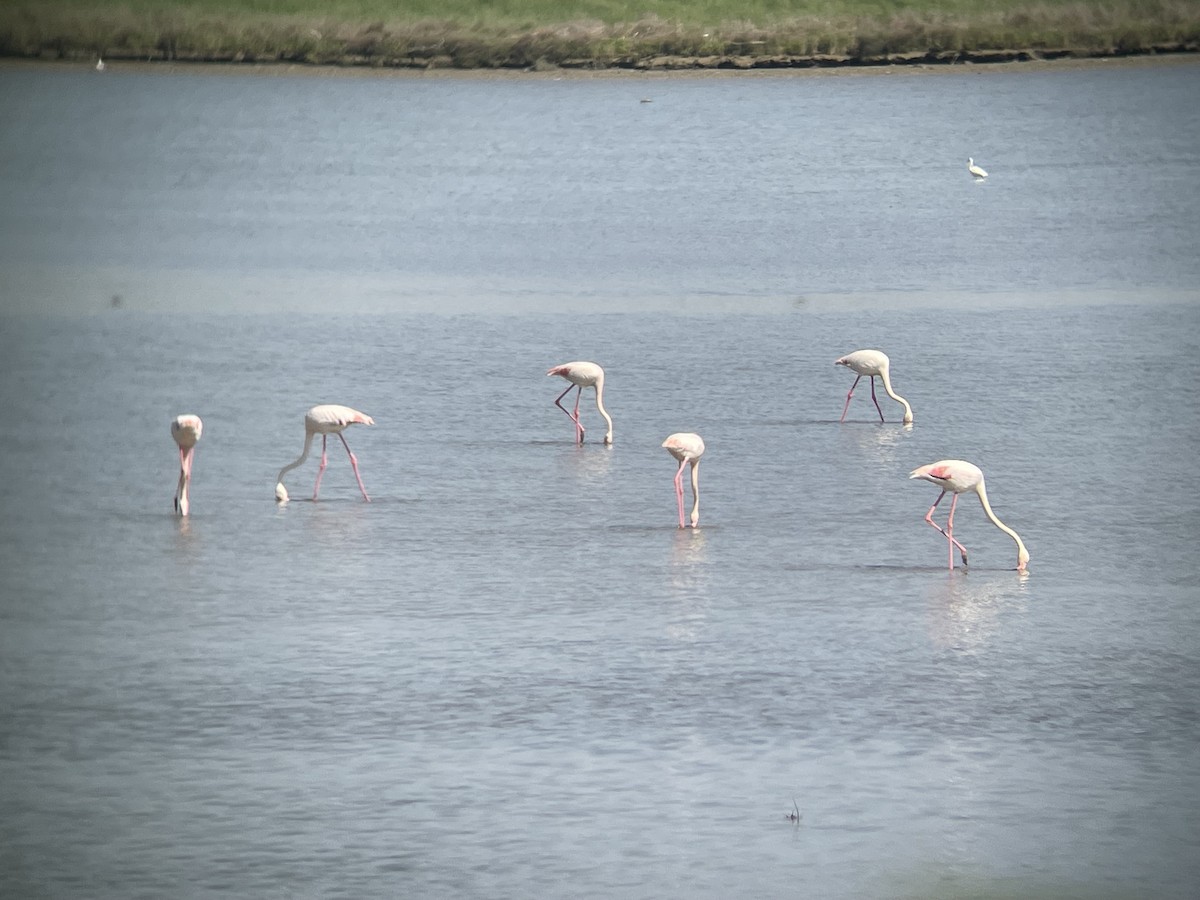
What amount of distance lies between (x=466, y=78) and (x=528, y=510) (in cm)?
4460

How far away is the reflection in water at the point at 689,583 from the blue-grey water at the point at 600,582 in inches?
1.1

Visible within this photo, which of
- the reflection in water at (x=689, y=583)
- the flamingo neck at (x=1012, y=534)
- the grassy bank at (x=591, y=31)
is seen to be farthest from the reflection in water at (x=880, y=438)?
the grassy bank at (x=591, y=31)

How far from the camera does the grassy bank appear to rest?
54188 mm

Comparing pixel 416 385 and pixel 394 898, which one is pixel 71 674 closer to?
pixel 394 898

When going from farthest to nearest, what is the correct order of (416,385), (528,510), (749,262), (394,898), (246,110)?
1. (246,110)
2. (749,262)
3. (416,385)
4. (528,510)
5. (394,898)

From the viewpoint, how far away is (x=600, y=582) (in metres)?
9.52

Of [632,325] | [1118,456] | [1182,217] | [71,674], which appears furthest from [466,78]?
[71,674]

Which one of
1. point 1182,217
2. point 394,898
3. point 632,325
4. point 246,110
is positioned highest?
point 246,110

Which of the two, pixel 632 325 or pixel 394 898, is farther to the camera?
pixel 632 325

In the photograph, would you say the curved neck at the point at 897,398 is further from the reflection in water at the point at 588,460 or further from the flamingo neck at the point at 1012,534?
the flamingo neck at the point at 1012,534

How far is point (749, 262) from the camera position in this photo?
22.3 m

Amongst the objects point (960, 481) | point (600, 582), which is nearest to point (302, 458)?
point (600, 582)

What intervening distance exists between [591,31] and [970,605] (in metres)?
48.1

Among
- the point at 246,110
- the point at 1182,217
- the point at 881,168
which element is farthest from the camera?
the point at 246,110
